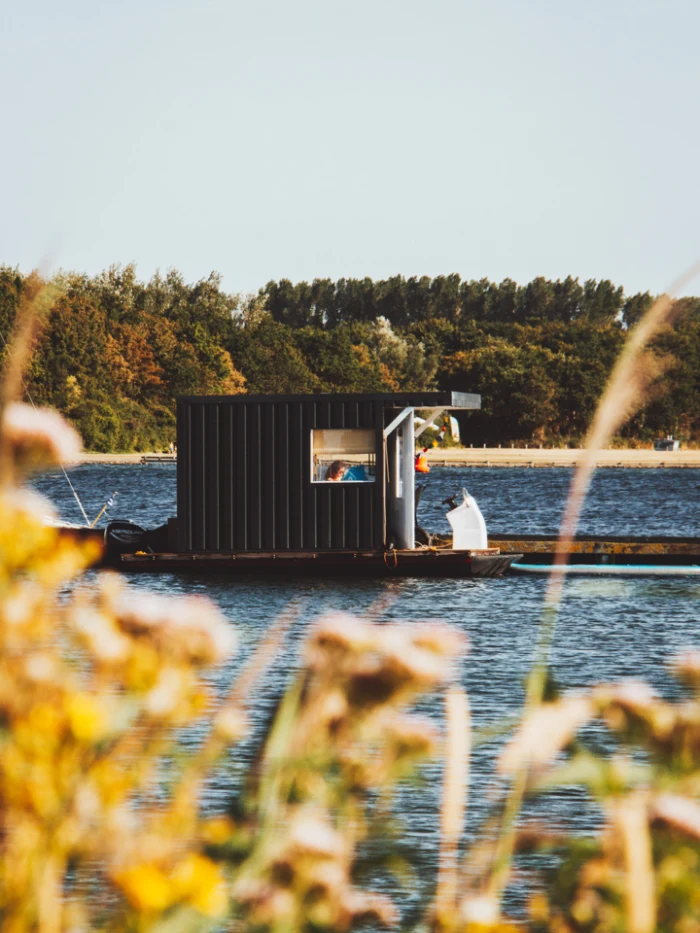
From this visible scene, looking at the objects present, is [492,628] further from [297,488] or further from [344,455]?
[344,455]

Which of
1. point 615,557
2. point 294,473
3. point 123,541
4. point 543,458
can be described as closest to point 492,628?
point 294,473

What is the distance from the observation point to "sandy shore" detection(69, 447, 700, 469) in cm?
10306

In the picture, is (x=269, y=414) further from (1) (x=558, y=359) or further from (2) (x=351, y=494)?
(1) (x=558, y=359)

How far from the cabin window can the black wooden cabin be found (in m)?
0.02

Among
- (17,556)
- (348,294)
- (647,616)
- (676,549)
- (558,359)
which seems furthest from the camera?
(348,294)

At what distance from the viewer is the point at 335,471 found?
2320 centimetres

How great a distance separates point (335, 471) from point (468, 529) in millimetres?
2250

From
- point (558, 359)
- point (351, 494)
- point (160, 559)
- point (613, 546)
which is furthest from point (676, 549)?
point (558, 359)

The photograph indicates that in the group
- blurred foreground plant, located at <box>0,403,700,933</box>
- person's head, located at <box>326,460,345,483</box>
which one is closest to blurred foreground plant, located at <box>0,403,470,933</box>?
blurred foreground plant, located at <box>0,403,700,933</box>

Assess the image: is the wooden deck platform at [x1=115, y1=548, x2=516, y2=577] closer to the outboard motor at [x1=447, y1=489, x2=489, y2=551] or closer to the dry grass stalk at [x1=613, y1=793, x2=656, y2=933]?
the outboard motor at [x1=447, y1=489, x2=489, y2=551]

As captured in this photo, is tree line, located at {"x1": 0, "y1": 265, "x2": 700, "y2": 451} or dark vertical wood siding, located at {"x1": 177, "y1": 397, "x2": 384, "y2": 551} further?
tree line, located at {"x1": 0, "y1": 265, "x2": 700, "y2": 451}

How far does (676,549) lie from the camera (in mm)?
24906

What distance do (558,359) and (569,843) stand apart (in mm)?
104293

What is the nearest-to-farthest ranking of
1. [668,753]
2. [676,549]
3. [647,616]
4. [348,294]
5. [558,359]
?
[668,753]
[647,616]
[676,549]
[558,359]
[348,294]
